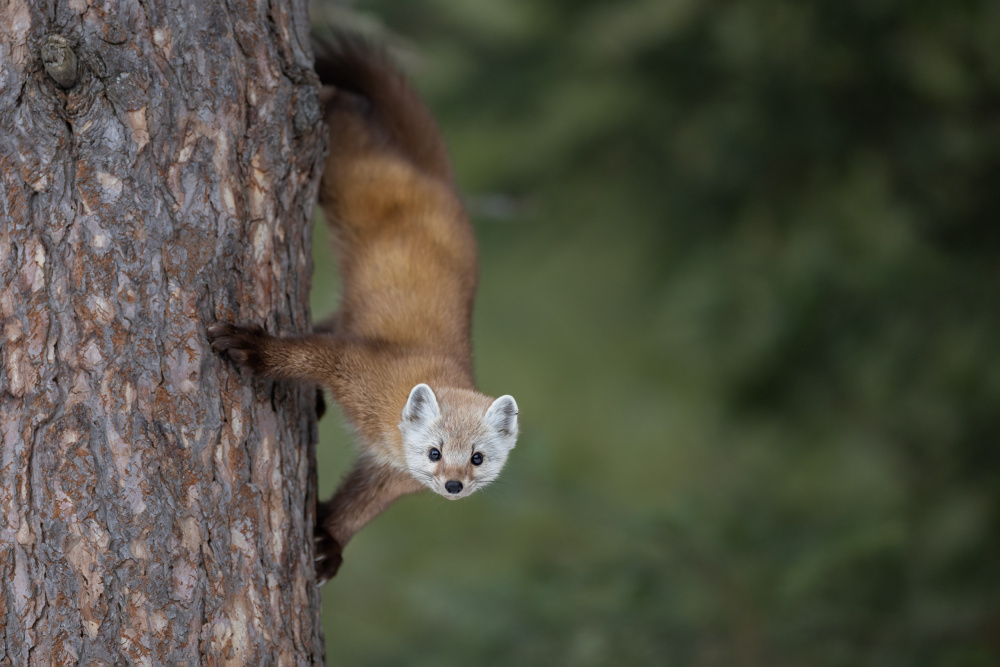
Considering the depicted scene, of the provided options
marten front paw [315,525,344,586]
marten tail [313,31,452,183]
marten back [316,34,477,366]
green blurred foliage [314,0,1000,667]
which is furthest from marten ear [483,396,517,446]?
marten tail [313,31,452,183]

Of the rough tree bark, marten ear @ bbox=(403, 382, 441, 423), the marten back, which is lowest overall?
the rough tree bark

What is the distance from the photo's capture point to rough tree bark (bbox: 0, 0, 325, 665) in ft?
8.58

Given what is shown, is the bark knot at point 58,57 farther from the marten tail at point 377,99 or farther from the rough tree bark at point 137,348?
the marten tail at point 377,99

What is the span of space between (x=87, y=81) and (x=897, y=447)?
4701mm

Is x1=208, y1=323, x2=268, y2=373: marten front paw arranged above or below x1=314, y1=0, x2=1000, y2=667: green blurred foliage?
below

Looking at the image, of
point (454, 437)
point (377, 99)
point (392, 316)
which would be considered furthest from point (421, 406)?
point (377, 99)

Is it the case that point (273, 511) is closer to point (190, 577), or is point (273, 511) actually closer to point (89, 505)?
point (190, 577)

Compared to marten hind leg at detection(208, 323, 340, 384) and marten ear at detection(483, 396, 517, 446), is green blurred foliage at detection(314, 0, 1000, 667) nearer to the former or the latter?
marten ear at detection(483, 396, 517, 446)

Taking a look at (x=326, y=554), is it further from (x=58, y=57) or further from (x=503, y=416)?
(x=58, y=57)

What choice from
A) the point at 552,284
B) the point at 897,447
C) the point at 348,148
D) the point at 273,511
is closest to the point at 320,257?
the point at 552,284

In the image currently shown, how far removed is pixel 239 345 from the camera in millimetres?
2887

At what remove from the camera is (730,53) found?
5.47 metres

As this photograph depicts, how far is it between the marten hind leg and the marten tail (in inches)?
48.7

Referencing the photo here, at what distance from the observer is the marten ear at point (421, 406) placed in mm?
3654
